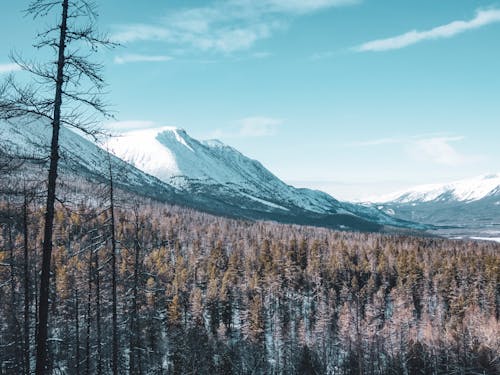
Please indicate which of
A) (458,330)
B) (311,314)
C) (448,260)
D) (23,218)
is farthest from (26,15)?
(448,260)

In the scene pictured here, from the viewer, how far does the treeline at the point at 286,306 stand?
71250mm

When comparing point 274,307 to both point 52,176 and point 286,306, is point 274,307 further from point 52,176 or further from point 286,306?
point 52,176

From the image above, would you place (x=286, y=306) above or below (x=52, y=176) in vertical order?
A: below

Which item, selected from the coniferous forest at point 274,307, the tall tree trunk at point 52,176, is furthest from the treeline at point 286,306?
the tall tree trunk at point 52,176

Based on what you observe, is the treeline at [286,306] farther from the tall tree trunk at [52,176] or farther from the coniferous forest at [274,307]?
the tall tree trunk at [52,176]

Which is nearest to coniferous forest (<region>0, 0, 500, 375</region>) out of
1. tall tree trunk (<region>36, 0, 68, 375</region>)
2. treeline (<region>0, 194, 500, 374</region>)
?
treeline (<region>0, 194, 500, 374</region>)

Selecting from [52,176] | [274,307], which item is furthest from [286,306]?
[52,176]

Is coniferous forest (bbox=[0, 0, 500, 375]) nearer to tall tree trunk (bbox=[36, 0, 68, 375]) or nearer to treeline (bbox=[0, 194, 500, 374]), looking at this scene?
treeline (bbox=[0, 194, 500, 374])

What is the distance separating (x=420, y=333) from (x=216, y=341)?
4863 cm

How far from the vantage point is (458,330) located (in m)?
87.5

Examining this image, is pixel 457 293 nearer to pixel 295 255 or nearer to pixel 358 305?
pixel 358 305

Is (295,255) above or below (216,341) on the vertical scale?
above

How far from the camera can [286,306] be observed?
108625 mm

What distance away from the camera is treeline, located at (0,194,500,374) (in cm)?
7125
